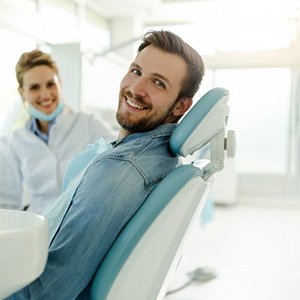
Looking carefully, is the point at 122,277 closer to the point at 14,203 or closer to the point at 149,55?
the point at 149,55

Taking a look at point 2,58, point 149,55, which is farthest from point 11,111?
point 149,55

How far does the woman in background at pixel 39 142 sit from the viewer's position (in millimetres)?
1785

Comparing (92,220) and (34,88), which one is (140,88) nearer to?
(92,220)

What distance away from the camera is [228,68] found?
3.73 metres

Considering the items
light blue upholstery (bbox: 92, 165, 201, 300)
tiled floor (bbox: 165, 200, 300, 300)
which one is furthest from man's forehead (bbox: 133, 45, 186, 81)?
tiled floor (bbox: 165, 200, 300, 300)

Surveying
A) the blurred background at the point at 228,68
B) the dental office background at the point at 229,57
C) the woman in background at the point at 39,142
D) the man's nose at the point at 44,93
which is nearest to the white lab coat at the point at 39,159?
the woman in background at the point at 39,142

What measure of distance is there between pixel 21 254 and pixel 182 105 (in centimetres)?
65

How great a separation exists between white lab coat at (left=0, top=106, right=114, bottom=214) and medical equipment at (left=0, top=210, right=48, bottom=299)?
1124 mm

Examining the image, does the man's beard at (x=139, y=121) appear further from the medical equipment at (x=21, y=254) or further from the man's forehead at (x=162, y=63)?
the medical equipment at (x=21, y=254)

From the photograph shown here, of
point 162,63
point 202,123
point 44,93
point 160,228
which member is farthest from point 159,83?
point 44,93

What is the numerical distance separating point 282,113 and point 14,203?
3.58m

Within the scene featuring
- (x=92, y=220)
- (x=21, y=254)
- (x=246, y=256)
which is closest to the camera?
(x=21, y=254)

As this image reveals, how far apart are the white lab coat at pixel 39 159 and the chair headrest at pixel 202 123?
876 mm

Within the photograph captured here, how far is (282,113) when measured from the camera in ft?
15.4
